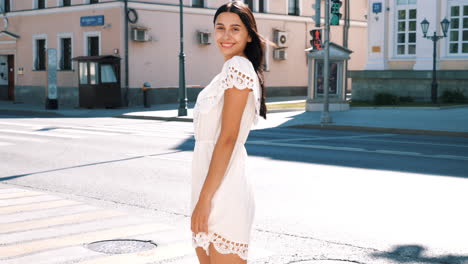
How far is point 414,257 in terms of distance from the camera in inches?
227

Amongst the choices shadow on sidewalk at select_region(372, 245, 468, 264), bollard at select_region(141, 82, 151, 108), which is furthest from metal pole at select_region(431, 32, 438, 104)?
shadow on sidewalk at select_region(372, 245, 468, 264)

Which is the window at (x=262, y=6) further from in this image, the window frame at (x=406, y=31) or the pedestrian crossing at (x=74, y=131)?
the pedestrian crossing at (x=74, y=131)

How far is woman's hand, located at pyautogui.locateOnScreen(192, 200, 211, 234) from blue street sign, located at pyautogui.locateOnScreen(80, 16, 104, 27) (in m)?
30.8

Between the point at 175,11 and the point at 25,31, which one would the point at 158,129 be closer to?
the point at 175,11

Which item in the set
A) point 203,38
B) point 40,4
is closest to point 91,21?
point 40,4

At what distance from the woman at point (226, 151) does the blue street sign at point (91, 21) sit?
3051 centimetres

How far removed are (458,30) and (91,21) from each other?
56.4ft

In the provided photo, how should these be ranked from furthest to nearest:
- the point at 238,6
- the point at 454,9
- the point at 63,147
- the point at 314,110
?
the point at 454,9, the point at 314,110, the point at 63,147, the point at 238,6

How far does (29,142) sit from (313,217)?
10.0 metres

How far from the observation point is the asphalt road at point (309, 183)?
6340 mm

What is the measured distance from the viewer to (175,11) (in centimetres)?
3450

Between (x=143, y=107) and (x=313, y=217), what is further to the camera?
(x=143, y=107)

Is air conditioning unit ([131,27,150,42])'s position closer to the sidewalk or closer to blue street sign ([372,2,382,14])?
the sidewalk

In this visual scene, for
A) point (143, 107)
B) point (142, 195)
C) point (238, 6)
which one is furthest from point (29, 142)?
point (143, 107)
